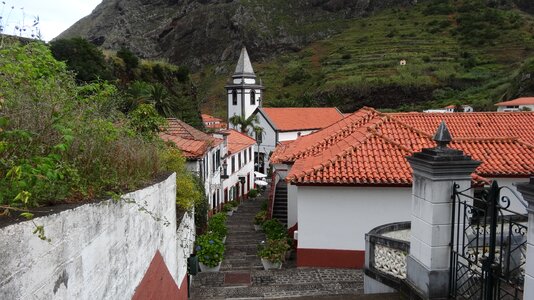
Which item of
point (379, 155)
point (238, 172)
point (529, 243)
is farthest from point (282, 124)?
point (529, 243)

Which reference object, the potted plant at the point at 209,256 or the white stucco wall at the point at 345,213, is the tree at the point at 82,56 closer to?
the potted plant at the point at 209,256

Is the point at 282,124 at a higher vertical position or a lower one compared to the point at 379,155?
higher

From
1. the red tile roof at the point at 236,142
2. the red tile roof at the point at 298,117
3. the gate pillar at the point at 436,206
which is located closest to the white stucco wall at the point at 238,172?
the red tile roof at the point at 236,142

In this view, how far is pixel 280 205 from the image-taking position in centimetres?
2178

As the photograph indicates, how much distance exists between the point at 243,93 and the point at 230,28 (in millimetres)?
55487

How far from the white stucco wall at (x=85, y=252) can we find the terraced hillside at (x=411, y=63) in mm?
55550

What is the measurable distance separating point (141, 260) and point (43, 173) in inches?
97.9

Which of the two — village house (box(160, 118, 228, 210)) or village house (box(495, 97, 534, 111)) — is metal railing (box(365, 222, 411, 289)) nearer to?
village house (box(160, 118, 228, 210))

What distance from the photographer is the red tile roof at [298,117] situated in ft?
170

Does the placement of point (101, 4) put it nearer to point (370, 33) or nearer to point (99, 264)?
point (370, 33)

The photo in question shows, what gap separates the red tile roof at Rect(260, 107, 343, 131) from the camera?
51719 millimetres

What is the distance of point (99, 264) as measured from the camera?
3951mm

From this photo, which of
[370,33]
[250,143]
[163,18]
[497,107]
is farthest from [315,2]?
[250,143]

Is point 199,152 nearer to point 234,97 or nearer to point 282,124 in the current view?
point 282,124
